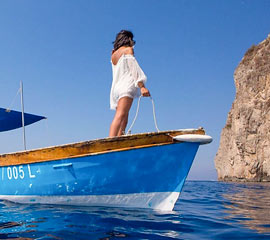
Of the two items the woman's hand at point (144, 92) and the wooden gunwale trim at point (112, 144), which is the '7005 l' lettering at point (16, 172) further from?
the woman's hand at point (144, 92)

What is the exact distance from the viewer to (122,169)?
140 inches

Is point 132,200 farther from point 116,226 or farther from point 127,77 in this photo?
point 127,77

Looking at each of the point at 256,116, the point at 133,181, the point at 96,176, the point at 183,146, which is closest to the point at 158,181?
the point at 133,181

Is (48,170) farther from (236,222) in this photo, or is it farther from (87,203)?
(236,222)

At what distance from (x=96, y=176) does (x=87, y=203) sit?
562 mm

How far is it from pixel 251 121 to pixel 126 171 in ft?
127

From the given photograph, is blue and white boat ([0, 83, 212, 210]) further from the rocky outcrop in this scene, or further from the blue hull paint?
the rocky outcrop

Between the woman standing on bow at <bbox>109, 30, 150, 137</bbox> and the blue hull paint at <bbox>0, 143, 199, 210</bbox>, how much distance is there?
0.64 meters

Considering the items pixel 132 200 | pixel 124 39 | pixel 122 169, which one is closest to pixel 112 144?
pixel 122 169

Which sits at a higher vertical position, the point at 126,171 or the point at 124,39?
the point at 124,39

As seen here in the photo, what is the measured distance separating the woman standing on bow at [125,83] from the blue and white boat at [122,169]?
59 centimetres

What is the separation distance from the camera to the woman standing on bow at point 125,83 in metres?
3.97

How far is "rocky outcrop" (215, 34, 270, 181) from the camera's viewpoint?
35625 mm

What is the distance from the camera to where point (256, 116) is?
121 ft
